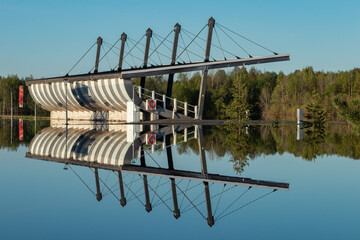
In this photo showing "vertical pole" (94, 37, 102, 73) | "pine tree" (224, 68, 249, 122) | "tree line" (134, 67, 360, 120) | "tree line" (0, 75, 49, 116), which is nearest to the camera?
"pine tree" (224, 68, 249, 122)

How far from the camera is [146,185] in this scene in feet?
29.0

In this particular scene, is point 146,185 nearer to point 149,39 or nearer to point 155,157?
point 155,157

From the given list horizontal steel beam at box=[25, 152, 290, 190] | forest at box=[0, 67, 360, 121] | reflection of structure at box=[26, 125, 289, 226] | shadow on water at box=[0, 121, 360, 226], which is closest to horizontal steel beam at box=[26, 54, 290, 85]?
shadow on water at box=[0, 121, 360, 226]

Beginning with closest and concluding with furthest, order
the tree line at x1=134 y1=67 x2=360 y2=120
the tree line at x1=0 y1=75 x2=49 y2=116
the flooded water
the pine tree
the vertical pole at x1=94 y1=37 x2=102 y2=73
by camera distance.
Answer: the flooded water < the pine tree < the vertical pole at x1=94 y1=37 x2=102 y2=73 < the tree line at x1=134 y1=67 x2=360 y2=120 < the tree line at x1=0 y1=75 x2=49 y2=116

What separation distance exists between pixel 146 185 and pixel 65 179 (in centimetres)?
180

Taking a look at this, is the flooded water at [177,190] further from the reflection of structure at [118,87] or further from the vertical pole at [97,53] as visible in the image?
the vertical pole at [97,53]

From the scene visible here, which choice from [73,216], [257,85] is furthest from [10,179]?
[257,85]

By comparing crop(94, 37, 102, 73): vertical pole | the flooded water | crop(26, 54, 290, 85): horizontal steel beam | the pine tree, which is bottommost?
the flooded water

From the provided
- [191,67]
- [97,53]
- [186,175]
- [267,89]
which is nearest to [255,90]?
[267,89]

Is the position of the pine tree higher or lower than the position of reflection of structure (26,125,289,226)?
higher

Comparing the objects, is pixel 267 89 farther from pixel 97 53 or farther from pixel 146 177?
pixel 146 177

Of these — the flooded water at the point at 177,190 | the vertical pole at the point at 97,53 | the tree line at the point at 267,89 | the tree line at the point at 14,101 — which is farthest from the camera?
the tree line at the point at 14,101

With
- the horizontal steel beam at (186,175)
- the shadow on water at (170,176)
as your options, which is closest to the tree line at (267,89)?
the shadow on water at (170,176)

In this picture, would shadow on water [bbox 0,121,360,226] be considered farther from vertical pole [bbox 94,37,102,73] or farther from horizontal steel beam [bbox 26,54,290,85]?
vertical pole [bbox 94,37,102,73]
